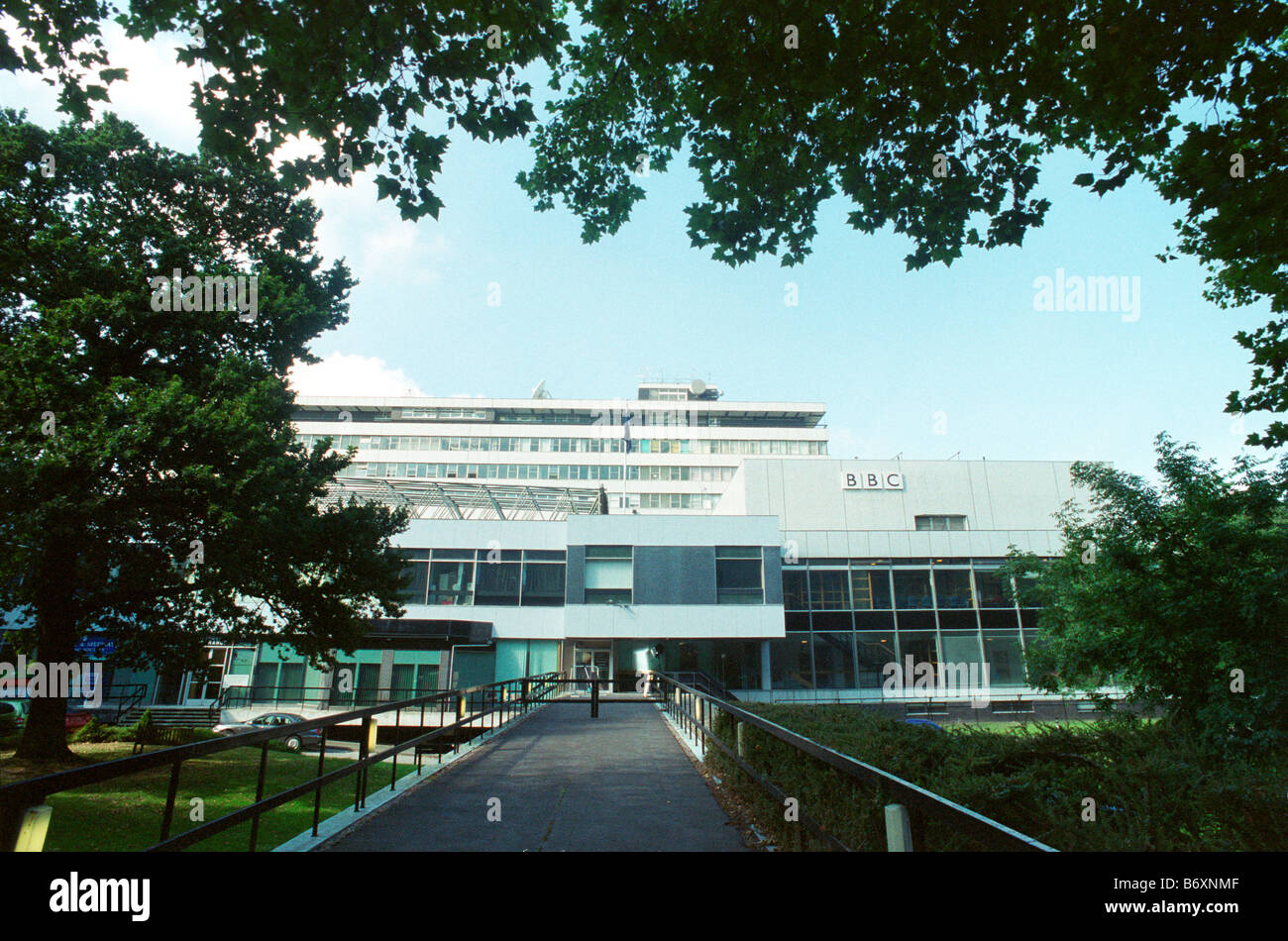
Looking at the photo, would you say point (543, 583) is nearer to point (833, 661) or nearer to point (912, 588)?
point (833, 661)

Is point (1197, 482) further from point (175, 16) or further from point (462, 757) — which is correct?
point (175, 16)

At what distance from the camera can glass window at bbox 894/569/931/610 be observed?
34.7 m

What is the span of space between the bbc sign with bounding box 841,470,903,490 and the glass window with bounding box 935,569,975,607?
655 centimetres

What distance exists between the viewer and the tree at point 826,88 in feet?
20.0

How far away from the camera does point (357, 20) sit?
6082 mm

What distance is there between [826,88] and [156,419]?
12.4m

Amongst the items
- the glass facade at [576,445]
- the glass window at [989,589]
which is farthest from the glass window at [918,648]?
the glass facade at [576,445]

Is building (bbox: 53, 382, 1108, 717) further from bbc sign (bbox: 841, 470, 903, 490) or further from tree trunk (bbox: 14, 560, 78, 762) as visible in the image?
tree trunk (bbox: 14, 560, 78, 762)

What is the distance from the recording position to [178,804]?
13.7 metres

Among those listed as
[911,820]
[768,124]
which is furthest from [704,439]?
[911,820]

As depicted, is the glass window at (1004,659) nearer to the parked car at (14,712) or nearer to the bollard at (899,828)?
Result: the bollard at (899,828)

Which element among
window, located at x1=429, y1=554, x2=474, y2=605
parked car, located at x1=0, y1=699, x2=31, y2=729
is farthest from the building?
parked car, located at x1=0, y1=699, x2=31, y2=729

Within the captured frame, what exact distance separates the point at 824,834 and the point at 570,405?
216 ft

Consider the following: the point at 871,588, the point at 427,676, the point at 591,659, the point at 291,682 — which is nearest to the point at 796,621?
the point at 871,588
